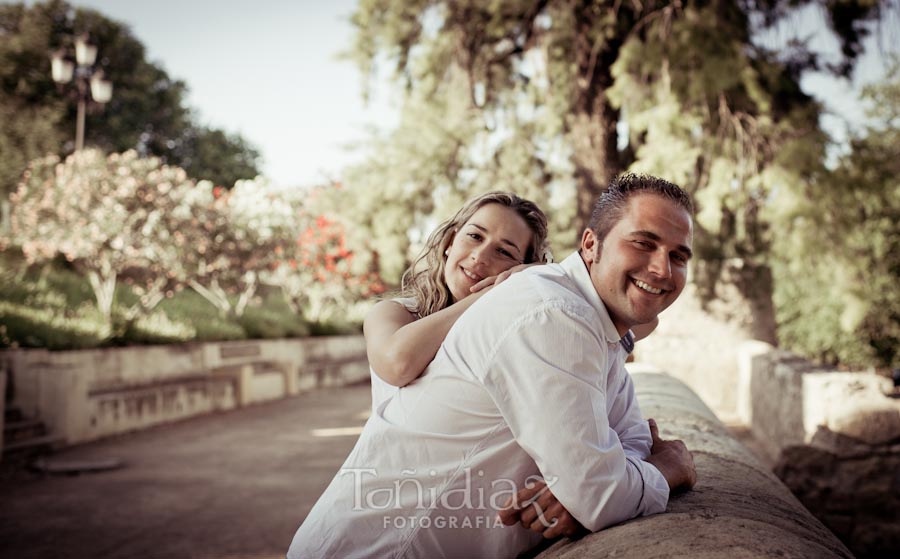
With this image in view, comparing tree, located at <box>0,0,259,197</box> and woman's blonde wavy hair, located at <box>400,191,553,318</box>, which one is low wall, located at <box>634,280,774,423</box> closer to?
woman's blonde wavy hair, located at <box>400,191,553,318</box>

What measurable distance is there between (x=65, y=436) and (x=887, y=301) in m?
18.4

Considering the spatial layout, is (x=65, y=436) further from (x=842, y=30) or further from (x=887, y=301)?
(x=887, y=301)

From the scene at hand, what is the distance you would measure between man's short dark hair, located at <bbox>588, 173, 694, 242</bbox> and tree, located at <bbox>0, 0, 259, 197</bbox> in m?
29.6

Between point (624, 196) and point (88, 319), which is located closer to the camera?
point (624, 196)

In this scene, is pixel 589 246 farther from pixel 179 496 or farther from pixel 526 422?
pixel 179 496

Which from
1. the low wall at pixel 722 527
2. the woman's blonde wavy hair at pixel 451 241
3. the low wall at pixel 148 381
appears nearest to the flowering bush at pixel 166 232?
the low wall at pixel 148 381

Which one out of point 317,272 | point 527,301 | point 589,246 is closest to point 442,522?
point 527,301

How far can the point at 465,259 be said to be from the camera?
262 centimetres

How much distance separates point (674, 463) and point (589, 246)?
2.27 feet

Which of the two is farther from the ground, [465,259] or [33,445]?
[465,259]

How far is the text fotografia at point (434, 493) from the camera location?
1914mm

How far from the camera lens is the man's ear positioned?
1.95 meters

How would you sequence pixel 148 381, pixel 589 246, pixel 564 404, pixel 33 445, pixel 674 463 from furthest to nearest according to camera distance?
pixel 148 381 → pixel 33 445 → pixel 674 463 → pixel 589 246 → pixel 564 404

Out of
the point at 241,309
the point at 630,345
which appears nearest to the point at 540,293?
the point at 630,345
